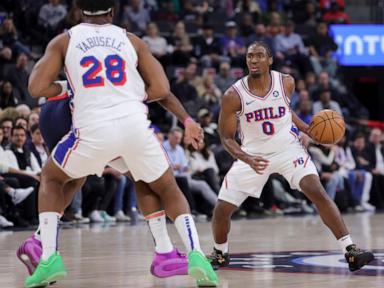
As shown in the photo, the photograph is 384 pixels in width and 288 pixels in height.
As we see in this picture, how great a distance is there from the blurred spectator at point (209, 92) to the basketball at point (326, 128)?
798 centimetres

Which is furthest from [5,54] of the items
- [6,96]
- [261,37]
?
[261,37]

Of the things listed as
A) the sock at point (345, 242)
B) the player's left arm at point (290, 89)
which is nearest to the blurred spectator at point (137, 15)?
the player's left arm at point (290, 89)

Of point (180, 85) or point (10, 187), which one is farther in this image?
point (180, 85)

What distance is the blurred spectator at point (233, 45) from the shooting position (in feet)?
57.9

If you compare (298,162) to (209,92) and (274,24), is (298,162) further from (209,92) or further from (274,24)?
(274,24)

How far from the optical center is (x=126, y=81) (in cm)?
572

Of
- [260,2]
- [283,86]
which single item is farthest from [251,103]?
[260,2]

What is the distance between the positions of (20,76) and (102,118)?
8.95 m

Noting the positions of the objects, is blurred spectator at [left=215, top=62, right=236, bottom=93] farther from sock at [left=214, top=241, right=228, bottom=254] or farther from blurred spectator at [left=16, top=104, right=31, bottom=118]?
sock at [left=214, top=241, right=228, bottom=254]

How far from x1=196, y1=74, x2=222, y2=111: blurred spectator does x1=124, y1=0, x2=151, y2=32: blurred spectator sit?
2008 millimetres

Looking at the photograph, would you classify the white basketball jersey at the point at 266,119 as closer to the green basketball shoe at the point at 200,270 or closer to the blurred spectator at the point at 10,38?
the green basketball shoe at the point at 200,270

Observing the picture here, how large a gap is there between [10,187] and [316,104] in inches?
269

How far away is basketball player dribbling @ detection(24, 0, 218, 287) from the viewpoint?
5645mm

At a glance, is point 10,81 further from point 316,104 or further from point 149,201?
point 149,201
